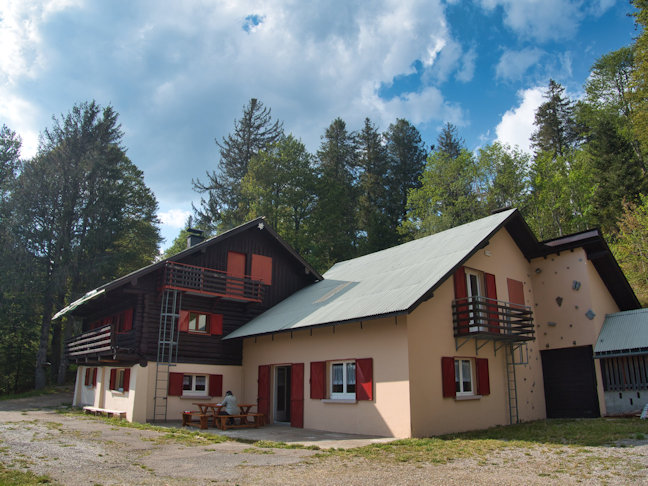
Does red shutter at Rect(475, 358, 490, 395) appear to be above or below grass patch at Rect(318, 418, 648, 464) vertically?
above

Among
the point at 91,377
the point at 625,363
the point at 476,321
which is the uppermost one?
the point at 476,321

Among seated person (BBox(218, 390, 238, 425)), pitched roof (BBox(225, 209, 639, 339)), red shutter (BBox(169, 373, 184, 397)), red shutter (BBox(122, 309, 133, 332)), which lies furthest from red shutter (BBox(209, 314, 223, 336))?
seated person (BBox(218, 390, 238, 425))

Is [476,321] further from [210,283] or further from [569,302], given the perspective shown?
[210,283]

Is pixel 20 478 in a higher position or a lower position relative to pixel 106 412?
higher

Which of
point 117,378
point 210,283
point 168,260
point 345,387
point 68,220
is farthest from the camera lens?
point 68,220

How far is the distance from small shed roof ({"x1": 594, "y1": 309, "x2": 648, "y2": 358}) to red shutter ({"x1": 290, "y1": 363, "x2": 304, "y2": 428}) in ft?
33.7

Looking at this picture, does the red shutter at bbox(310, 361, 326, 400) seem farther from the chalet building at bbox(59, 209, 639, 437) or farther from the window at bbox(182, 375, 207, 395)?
the window at bbox(182, 375, 207, 395)

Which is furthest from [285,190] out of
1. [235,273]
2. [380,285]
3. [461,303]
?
[461,303]

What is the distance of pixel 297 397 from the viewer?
16.1m

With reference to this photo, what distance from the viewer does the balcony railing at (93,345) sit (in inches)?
706

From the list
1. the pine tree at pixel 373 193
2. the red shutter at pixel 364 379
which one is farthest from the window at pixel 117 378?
the pine tree at pixel 373 193

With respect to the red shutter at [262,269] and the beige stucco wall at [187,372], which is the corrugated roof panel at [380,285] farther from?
the beige stucco wall at [187,372]

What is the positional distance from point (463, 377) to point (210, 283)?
33.2 ft

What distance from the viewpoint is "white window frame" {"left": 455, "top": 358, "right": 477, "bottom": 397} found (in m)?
14.7
